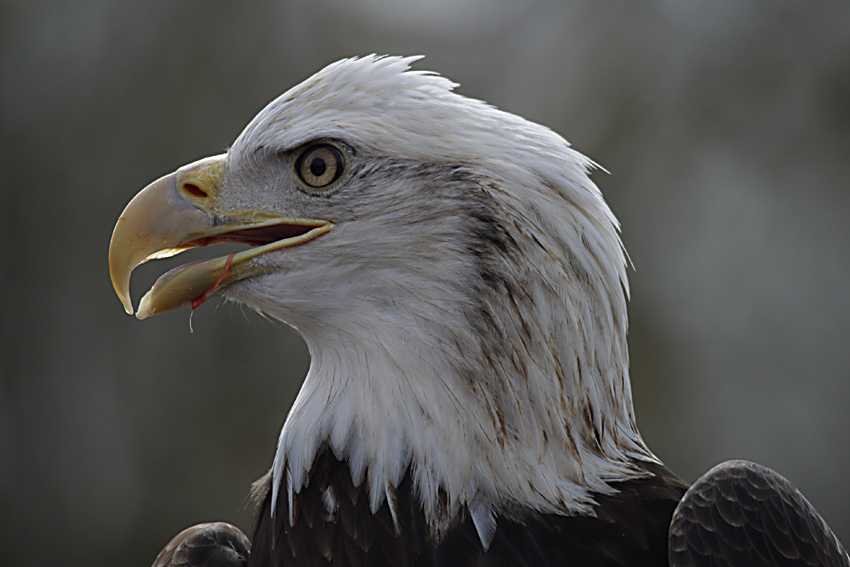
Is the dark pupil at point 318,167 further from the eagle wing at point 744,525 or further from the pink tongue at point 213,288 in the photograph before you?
→ the eagle wing at point 744,525

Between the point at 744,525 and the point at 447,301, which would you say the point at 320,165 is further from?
the point at 744,525

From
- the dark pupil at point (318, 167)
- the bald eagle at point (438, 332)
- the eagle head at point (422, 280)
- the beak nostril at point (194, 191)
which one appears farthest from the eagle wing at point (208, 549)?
the dark pupil at point (318, 167)

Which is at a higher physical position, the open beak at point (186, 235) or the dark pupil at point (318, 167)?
the dark pupil at point (318, 167)

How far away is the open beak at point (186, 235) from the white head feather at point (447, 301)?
4 cm

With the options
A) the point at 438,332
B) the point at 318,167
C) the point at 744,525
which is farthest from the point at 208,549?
the point at 744,525

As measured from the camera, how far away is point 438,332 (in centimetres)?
150

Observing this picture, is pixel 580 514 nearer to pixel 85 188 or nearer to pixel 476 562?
pixel 476 562

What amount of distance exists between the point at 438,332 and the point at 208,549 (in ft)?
2.79

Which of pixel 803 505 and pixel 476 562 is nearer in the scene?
pixel 476 562

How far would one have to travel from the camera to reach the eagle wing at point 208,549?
1794mm

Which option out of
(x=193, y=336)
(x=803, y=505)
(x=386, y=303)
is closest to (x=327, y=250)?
(x=386, y=303)

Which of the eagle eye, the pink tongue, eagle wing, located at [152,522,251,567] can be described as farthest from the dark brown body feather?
the eagle eye

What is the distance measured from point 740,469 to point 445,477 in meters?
0.62

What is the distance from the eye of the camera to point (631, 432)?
1.66 meters
